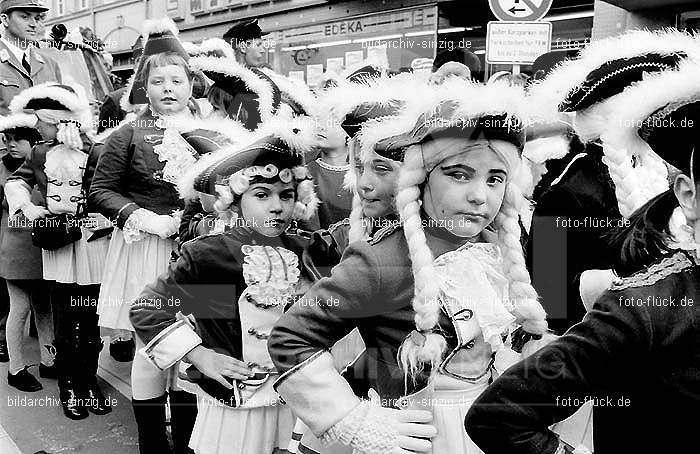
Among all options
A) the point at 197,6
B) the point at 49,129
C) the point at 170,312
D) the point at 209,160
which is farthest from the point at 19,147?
the point at 197,6

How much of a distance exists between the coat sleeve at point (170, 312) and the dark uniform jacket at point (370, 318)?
71 centimetres

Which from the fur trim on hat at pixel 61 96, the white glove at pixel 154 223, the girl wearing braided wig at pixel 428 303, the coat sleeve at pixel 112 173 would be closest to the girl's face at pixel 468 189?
the girl wearing braided wig at pixel 428 303

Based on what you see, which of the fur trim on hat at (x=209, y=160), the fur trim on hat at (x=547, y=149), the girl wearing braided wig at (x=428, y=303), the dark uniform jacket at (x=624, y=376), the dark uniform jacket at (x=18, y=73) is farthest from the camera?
the dark uniform jacket at (x=18, y=73)

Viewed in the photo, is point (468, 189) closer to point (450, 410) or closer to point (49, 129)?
point (450, 410)

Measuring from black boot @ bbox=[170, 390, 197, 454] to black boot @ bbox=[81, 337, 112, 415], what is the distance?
4.15 ft

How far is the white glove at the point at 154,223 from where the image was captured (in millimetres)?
3348

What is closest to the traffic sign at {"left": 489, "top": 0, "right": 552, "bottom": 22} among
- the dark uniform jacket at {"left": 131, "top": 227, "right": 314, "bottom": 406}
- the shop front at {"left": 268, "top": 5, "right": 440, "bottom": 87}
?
the dark uniform jacket at {"left": 131, "top": 227, "right": 314, "bottom": 406}

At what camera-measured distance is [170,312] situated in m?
2.29

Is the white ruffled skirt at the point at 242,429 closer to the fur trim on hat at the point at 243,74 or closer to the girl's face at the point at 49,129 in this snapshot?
the fur trim on hat at the point at 243,74

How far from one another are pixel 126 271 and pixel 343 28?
9.20m

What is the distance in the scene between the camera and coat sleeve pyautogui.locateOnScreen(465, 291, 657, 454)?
1.17m

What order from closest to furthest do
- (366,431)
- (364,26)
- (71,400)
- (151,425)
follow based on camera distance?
(366,431), (151,425), (71,400), (364,26)

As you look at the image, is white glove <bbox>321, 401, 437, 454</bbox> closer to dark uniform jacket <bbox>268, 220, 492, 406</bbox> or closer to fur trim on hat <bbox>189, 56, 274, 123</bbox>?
dark uniform jacket <bbox>268, 220, 492, 406</bbox>

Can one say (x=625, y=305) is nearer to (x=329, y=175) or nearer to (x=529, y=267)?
(x=529, y=267)
